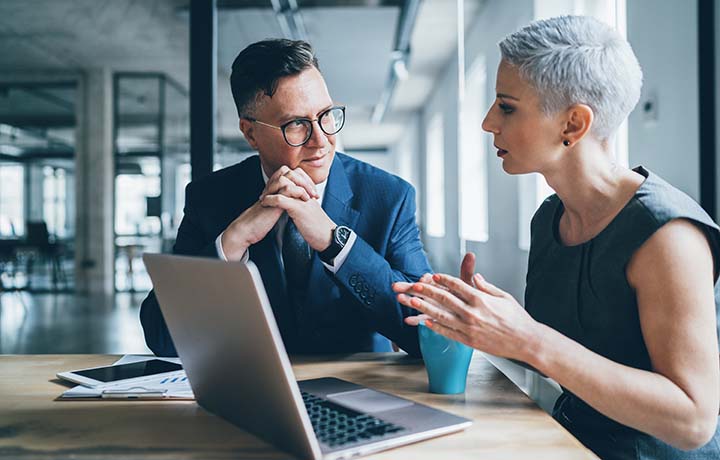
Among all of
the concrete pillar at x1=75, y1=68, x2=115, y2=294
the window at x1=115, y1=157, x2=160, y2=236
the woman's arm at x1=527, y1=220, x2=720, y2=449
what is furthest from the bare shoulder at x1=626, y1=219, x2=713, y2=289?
the concrete pillar at x1=75, y1=68, x2=115, y2=294

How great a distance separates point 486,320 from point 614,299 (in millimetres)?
385

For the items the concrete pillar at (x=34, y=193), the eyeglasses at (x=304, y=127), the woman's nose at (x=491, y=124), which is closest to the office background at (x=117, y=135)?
the concrete pillar at (x=34, y=193)

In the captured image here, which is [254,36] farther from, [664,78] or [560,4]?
[560,4]

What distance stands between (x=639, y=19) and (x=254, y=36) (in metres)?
1.82

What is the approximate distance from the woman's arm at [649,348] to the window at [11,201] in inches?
105

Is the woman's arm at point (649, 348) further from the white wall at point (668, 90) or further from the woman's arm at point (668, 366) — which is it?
the white wall at point (668, 90)

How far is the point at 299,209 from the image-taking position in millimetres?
1492

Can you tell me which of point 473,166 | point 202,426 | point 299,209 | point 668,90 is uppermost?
point 473,166

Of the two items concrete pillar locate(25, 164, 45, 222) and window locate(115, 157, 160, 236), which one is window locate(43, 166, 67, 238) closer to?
concrete pillar locate(25, 164, 45, 222)

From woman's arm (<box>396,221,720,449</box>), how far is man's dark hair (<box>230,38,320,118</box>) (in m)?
0.92

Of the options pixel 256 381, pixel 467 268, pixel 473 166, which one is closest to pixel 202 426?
pixel 256 381

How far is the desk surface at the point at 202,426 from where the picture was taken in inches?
32.4

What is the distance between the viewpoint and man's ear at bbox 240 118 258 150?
1.77 meters

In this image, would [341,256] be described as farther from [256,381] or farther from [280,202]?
[256,381]
